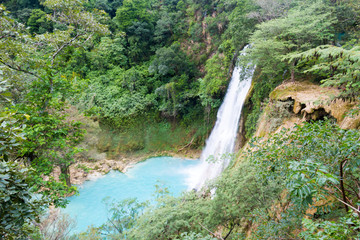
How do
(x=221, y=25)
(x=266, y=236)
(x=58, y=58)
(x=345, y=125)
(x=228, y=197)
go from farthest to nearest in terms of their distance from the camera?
(x=221, y=25)
(x=58, y=58)
(x=345, y=125)
(x=228, y=197)
(x=266, y=236)

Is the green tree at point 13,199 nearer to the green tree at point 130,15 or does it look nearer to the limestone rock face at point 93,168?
the limestone rock face at point 93,168

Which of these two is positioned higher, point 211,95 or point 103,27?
point 103,27

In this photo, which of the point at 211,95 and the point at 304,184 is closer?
the point at 304,184

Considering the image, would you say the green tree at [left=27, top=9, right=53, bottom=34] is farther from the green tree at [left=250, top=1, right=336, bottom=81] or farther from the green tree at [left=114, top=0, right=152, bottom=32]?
the green tree at [left=250, top=1, right=336, bottom=81]

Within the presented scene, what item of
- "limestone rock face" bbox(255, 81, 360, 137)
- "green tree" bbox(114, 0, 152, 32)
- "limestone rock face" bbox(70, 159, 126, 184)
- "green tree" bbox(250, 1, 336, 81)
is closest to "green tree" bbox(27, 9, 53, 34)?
"green tree" bbox(114, 0, 152, 32)

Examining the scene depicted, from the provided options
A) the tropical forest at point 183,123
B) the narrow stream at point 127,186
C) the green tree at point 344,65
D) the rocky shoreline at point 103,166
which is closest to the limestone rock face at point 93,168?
the rocky shoreline at point 103,166

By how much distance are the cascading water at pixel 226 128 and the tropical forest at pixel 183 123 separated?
9 cm

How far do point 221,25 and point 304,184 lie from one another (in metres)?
15.0

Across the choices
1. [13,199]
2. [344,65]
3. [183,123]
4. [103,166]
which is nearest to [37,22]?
[103,166]

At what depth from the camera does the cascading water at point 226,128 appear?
9.88 m

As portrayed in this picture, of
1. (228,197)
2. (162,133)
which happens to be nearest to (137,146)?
(162,133)

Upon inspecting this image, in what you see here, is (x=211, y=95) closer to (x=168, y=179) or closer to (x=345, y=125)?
(x=168, y=179)

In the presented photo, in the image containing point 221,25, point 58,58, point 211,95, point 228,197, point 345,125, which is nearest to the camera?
point 228,197

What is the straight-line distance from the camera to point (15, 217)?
1.84m
